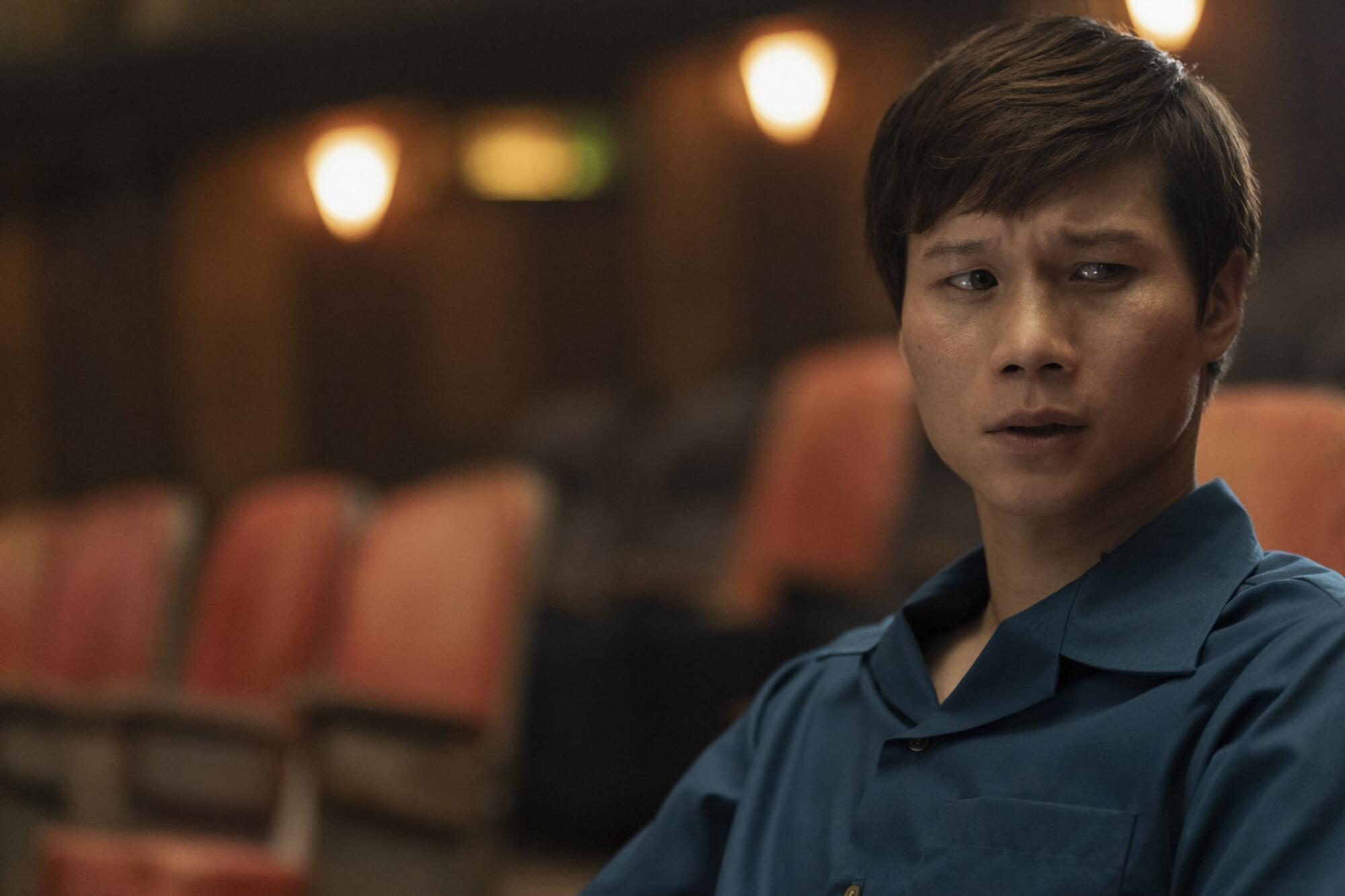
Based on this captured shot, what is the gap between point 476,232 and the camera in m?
5.18

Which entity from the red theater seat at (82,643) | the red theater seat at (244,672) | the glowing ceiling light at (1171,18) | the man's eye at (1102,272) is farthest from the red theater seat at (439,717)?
the glowing ceiling light at (1171,18)

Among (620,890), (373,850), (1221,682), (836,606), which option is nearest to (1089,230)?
(1221,682)

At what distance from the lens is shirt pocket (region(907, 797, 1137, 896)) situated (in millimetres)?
578

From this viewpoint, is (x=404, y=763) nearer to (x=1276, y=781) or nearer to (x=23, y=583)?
(x=1276, y=781)

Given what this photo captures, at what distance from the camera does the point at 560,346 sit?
17.1 ft

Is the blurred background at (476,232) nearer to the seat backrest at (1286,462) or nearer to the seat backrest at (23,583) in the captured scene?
the seat backrest at (23,583)

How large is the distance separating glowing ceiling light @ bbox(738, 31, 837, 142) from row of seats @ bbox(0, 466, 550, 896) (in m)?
2.16

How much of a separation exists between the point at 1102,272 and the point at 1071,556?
13 centimetres

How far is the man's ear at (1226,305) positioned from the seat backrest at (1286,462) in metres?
0.11

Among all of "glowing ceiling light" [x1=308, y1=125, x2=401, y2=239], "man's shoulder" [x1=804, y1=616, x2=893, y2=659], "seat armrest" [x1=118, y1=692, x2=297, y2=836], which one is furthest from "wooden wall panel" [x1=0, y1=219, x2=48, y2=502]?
"man's shoulder" [x1=804, y1=616, x2=893, y2=659]

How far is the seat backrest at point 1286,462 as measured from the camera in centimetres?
83

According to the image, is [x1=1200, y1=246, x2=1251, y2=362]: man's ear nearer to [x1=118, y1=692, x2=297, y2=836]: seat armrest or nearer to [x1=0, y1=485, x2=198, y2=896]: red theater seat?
[x1=118, y1=692, x2=297, y2=836]: seat armrest

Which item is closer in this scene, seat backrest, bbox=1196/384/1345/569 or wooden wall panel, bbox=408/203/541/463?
seat backrest, bbox=1196/384/1345/569

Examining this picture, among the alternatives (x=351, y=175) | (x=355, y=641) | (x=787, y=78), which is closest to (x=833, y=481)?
(x=355, y=641)
